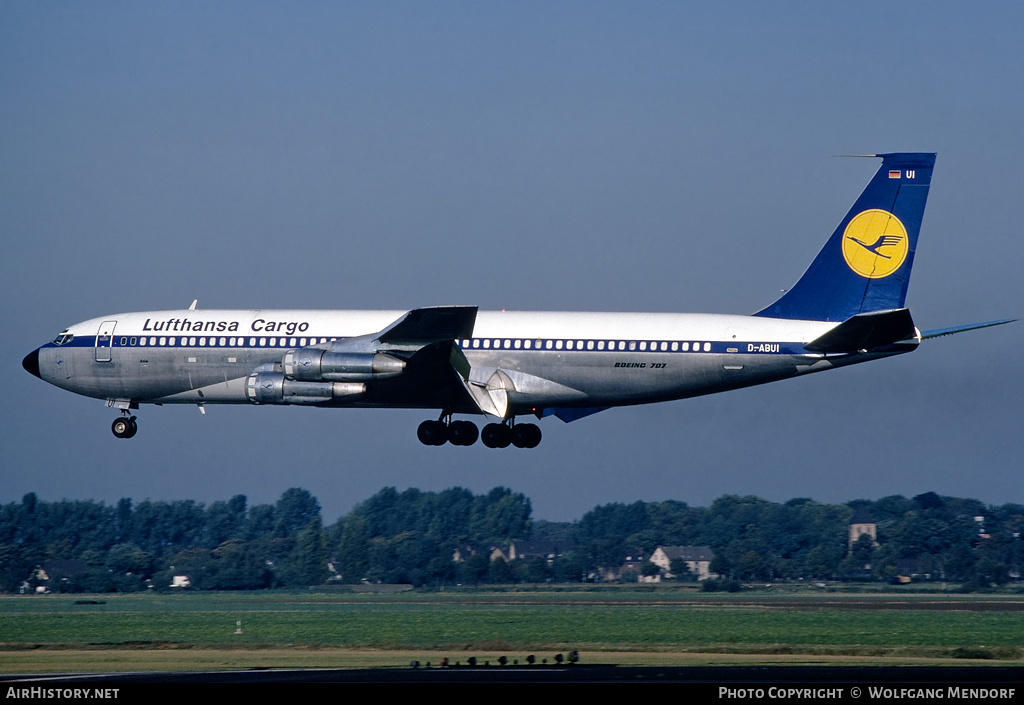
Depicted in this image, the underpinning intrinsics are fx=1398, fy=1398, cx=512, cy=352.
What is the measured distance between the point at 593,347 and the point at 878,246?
11.1m

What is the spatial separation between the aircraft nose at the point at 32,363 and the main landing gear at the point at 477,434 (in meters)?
17.0

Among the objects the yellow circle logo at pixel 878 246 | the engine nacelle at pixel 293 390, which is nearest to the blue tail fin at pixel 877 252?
the yellow circle logo at pixel 878 246

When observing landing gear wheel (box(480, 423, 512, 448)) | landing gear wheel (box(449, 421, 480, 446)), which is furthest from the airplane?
landing gear wheel (box(480, 423, 512, 448))

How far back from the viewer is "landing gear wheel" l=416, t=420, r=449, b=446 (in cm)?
5459

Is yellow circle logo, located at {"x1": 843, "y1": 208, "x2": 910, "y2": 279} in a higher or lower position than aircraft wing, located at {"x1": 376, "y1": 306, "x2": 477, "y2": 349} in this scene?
higher

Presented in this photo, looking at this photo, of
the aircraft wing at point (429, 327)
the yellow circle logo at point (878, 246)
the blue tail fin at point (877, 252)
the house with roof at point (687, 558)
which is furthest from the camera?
the house with roof at point (687, 558)

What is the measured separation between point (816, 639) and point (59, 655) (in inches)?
1143

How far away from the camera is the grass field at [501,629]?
167 ft

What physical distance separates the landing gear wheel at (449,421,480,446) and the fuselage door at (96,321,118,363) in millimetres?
14307

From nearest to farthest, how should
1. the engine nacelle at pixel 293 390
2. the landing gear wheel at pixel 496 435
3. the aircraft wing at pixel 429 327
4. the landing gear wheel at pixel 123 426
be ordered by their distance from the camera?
the aircraft wing at pixel 429 327, the engine nacelle at pixel 293 390, the landing gear wheel at pixel 496 435, the landing gear wheel at pixel 123 426

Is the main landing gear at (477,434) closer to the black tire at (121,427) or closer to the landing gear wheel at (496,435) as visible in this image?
the landing gear wheel at (496,435)

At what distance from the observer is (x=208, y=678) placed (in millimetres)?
42750

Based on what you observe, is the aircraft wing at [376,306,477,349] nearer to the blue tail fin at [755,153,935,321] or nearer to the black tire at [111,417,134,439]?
the blue tail fin at [755,153,935,321]

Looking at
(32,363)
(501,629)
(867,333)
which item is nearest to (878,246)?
(867,333)
